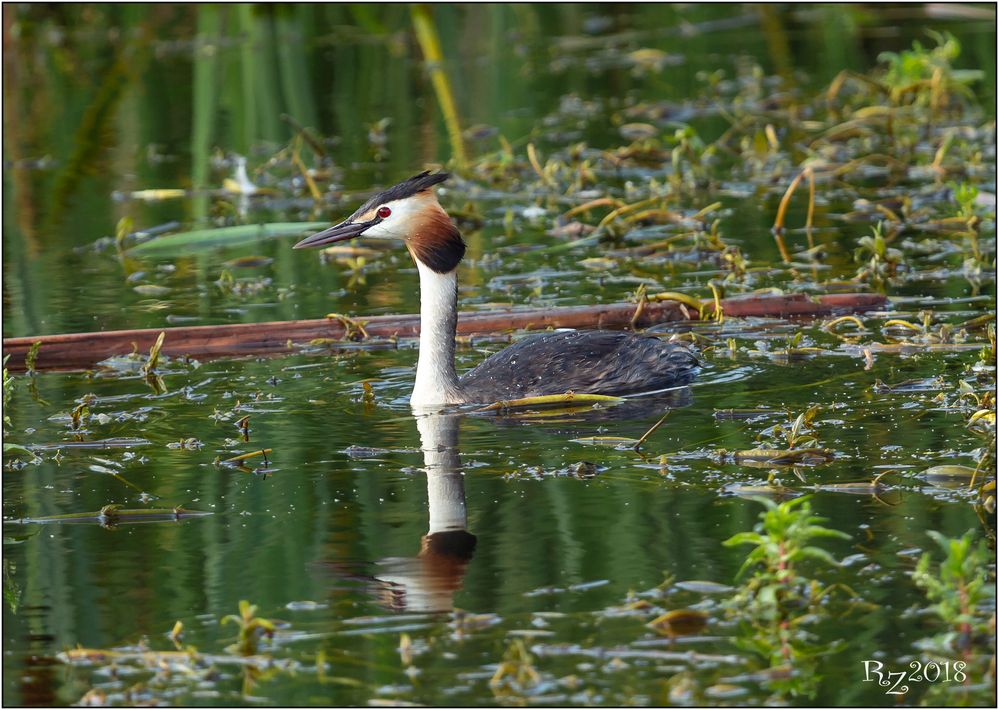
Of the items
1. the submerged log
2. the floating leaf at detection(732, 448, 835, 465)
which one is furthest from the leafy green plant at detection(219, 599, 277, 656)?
the submerged log

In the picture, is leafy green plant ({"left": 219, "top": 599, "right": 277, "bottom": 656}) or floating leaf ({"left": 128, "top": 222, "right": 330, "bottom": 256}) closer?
leafy green plant ({"left": 219, "top": 599, "right": 277, "bottom": 656})

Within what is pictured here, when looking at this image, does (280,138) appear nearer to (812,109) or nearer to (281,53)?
(281,53)

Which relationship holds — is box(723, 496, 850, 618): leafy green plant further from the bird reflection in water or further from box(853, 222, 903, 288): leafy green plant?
box(853, 222, 903, 288): leafy green plant

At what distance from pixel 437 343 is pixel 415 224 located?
0.63m

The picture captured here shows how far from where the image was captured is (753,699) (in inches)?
179

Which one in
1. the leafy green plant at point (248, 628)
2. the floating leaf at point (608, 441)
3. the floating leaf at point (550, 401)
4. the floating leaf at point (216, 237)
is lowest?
the leafy green plant at point (248, 628)

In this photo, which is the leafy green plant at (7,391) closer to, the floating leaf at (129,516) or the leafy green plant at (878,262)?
the floating leaf at (129,516)

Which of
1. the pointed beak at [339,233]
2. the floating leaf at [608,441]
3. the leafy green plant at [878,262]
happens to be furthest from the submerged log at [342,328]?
the floating leaf at [608,441]

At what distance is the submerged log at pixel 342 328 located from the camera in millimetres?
9008

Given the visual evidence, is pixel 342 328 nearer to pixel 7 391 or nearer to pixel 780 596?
pixel 7 391

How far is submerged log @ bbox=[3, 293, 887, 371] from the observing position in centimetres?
901

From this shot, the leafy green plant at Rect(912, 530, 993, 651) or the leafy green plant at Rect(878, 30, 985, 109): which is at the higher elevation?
the leafy green plant at Rect(878, 30, 985, 109)

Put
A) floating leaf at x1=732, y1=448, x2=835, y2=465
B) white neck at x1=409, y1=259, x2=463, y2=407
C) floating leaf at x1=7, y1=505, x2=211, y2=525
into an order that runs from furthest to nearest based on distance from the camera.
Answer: white neck at x1=409, y1=259, x2=463, y2=407 → floating leaf at x1=732, y1=448, x2=835, y2=465 → floating leaf at x1=7, y1=505, x2=211, y2=525

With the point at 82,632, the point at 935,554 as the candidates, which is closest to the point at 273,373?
the point at 82,632
